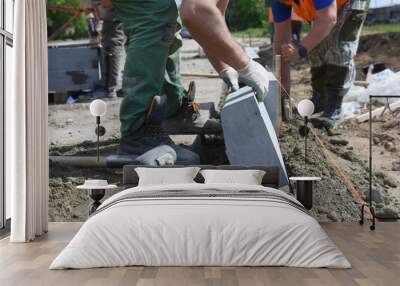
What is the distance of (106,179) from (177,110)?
1.01 m

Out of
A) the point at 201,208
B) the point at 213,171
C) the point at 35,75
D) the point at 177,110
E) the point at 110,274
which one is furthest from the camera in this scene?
the point at 177,110

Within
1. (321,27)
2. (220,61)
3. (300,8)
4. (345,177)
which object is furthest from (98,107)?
(345,177)

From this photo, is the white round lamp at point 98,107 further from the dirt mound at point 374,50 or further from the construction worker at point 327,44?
the dirt mound at point 374,50

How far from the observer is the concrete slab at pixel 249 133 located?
5.92 meters

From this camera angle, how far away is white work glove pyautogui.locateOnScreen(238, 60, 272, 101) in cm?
596

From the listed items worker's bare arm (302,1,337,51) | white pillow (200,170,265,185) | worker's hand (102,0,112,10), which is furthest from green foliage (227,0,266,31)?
white pillow (200,170,265,185)

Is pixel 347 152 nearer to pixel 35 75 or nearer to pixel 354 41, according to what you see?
pixel 354 41

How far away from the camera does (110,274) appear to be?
3.60 meters

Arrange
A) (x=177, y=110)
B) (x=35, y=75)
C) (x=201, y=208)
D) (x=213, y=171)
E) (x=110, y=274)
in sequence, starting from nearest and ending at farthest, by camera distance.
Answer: (x=110, y=274)
(x=201, y=208)
(x=35, y=75)
(x=213, y=171)
(x=177, y=110)

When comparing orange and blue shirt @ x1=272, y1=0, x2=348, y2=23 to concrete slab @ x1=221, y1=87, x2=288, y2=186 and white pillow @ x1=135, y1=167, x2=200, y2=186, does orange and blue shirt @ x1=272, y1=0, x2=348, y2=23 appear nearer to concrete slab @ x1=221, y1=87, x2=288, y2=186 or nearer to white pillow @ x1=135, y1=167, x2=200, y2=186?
concrete slab @ x1=221, y1=87, x2=288, y2=186

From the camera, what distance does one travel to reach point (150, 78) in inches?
234

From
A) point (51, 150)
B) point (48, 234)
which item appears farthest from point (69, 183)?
point (48, 234)

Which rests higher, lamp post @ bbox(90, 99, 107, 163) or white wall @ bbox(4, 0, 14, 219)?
white wall @ bbox(4, 0, 14, 219)

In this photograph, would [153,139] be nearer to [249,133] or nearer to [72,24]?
[249,133]
